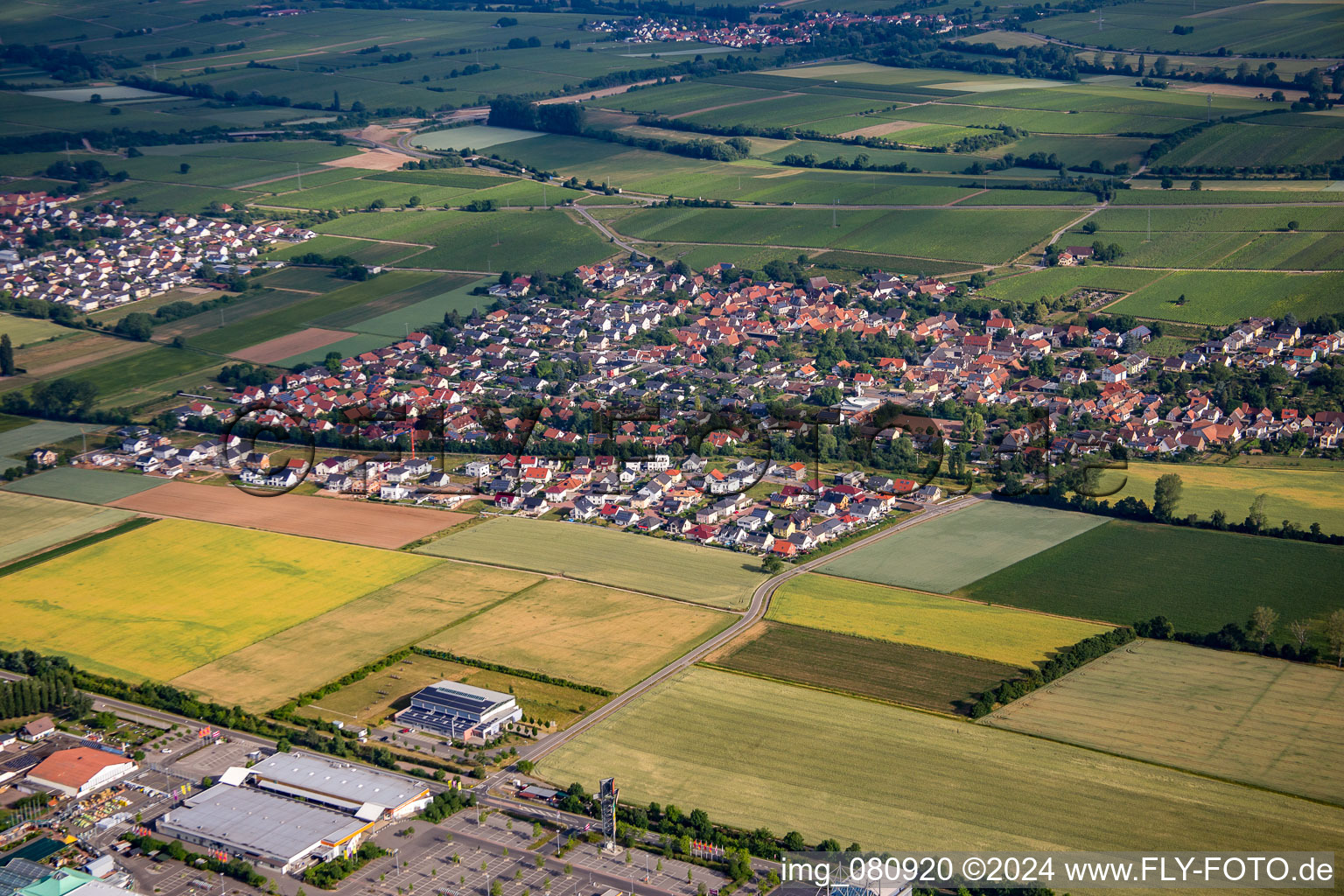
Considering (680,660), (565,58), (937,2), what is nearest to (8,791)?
(680,660)

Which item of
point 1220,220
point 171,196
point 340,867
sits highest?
point 171,196

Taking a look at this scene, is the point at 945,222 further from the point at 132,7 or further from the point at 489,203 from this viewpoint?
the point at 132,7

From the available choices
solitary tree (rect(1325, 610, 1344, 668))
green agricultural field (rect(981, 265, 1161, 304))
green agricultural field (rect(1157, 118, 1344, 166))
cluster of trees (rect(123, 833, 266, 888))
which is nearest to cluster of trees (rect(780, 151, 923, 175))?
green agricultural field (rect(1157, 118, 1344, 166))

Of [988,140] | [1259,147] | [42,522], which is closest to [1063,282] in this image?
[1259,147]

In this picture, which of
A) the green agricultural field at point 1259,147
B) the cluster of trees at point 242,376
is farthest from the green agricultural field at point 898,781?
the green agricultural field at point 1259,147

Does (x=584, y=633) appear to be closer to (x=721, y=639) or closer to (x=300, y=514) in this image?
(x=721, y=639)

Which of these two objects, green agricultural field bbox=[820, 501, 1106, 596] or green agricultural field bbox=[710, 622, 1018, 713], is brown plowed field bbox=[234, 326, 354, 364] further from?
green agricultural field bbox=[710, 622, 1018, 713]

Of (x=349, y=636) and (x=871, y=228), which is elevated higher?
(x=871, y=228)
